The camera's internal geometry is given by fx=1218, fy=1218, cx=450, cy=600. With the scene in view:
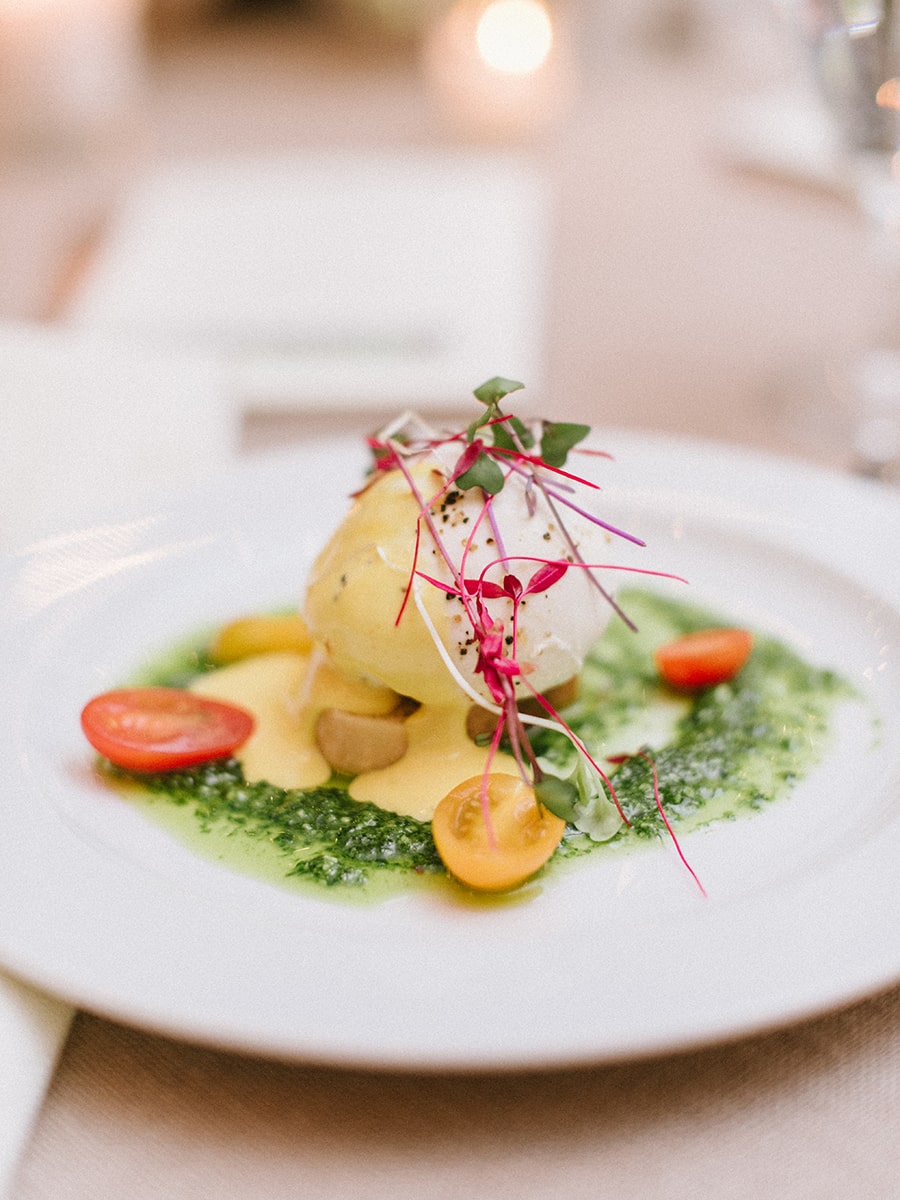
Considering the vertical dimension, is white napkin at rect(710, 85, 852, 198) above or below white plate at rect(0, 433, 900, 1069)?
above

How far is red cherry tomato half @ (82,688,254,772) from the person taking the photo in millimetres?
1193

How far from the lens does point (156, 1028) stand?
0.83 metres

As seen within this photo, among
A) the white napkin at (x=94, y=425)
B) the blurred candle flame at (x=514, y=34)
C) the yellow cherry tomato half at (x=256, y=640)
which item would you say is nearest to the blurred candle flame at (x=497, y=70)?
the blurred candle flame at (x=514, y=34)

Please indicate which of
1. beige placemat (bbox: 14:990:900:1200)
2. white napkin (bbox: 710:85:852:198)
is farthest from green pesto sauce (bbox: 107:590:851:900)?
white napkin (bbox: 710:85:852:198)

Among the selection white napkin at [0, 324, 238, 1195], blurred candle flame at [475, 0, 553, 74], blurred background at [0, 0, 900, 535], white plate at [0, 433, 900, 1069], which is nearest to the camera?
white plate at [0, 433, 900, 1069]

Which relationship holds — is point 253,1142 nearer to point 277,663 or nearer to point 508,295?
point 277,663

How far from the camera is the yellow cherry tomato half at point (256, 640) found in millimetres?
1447

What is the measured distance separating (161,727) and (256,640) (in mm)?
232

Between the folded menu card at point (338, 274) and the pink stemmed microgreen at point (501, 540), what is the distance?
33.1 inches

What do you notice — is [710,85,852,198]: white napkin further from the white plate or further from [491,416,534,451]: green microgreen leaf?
[491,416,534,451]: green microgreen leaf

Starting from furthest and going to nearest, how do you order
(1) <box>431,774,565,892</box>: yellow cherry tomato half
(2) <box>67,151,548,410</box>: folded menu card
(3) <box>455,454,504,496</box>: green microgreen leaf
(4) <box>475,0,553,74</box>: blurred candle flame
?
(4) <box>475,0,553,74</box>: blurred candle flame
(2) <box>67,151,548,410</box>: folded menu card
(3) <box>455,454,504,496</box>: green microgreen leaf
(1) <box>431,774,565,892</box>: yellow cherry tomato half

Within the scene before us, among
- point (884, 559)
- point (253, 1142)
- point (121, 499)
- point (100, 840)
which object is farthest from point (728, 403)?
point (253, 1142)

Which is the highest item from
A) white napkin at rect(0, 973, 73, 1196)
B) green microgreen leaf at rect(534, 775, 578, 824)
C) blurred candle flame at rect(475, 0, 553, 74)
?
blurred candle flame at rect(475, 0, 553, 74)

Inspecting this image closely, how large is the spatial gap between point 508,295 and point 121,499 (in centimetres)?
108
